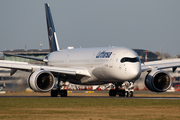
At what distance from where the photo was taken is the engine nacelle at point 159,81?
35.0m

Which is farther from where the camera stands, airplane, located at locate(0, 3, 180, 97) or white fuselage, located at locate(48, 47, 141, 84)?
airplane, located at locate(0, 3, 180, 97)

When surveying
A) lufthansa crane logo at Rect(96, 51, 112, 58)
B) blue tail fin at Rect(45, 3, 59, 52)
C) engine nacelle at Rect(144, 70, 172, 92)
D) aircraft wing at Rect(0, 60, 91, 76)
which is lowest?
engine nacelle at Rect(144, 70, 172, 92)

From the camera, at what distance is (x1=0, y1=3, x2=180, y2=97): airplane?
3338 centimetres

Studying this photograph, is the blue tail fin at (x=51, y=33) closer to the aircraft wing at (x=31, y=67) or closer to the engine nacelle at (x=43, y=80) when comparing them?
the aircraft wing at (x=31, y=67)

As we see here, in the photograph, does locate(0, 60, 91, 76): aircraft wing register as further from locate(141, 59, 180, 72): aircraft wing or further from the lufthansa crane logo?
locate(141, 59, 180, 72): aircraft wing

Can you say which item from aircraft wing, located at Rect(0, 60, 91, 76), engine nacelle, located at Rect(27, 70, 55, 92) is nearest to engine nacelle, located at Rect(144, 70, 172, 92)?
aircraft wing, located at Rect(0, 60, 91, 76)

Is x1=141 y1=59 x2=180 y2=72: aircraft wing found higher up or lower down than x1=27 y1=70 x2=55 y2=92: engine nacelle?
higher up

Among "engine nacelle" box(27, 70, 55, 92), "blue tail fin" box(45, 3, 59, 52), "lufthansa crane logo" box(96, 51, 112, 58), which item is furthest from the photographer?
"blue tail fin" box(45, 3, 59, 52)

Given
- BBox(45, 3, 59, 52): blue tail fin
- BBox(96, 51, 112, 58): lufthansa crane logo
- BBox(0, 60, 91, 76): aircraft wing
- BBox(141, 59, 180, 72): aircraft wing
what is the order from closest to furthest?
BBox(0, 60, 91, 76): aircraft wing
BBox(96, 51, 112, 58): lufthansa crane logo
BBox(141, 59, 180, 72): aircraft wing
BBox(45, 3, 59, 52): blue tail fin

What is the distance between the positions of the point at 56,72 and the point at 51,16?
15.7 metres

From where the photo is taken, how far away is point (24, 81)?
4922 centimetres

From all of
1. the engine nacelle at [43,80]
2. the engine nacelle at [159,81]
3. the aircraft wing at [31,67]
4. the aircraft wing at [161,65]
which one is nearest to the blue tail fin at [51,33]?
the aircraft wing at [31,67]

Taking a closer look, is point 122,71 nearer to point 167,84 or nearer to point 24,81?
point 167,84

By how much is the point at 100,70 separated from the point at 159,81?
536 cm
